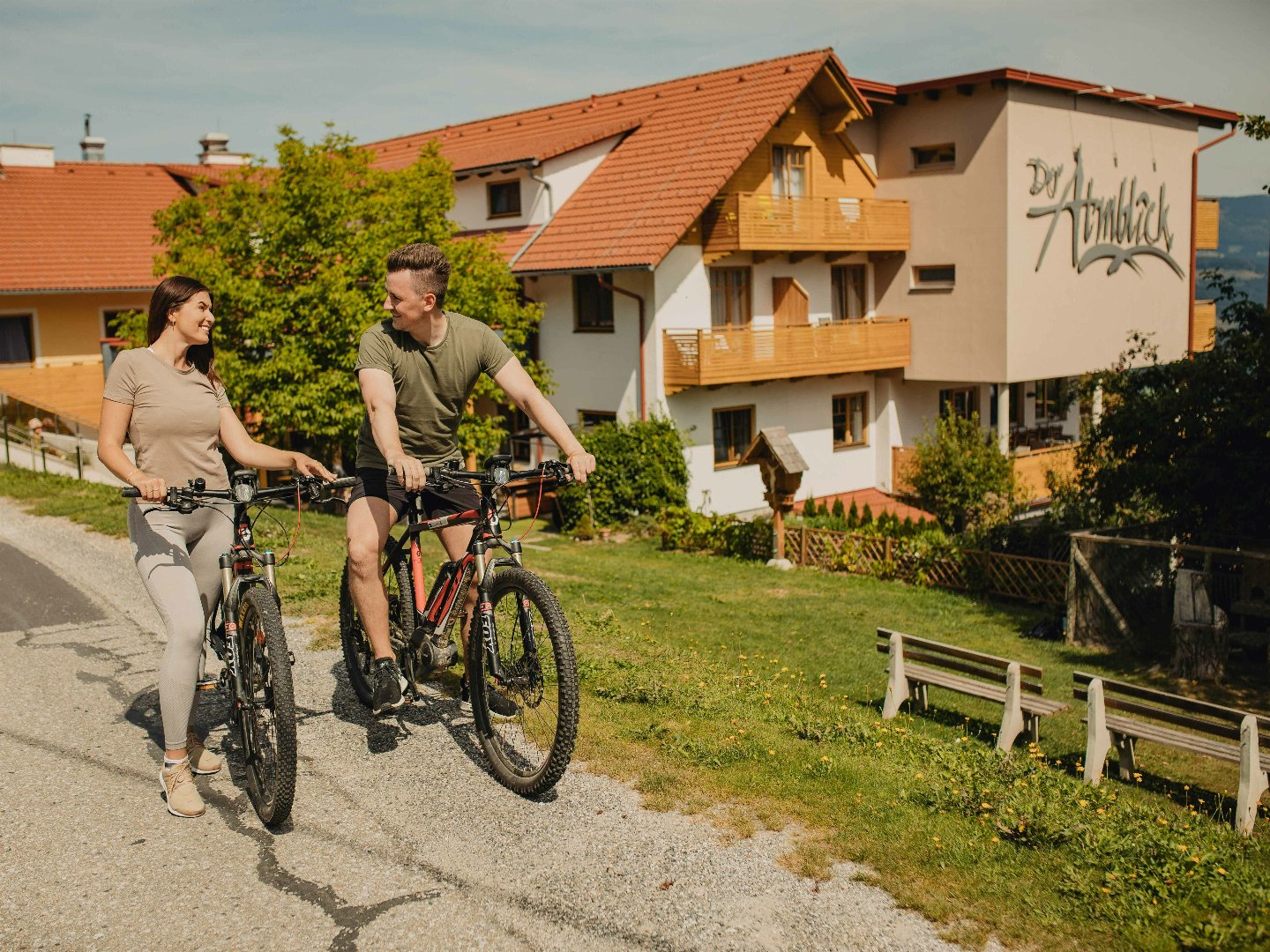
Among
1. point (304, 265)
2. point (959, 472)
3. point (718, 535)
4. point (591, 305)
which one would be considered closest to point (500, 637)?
point (718, 535)

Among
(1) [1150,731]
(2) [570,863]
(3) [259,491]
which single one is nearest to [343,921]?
(2) [570,863]

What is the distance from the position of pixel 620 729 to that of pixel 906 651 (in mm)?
4511

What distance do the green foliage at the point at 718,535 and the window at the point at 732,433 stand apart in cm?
471

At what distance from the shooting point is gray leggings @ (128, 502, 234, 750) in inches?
200

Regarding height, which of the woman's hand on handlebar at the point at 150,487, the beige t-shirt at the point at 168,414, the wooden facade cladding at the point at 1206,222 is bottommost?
the woman's hand on handlebar at the point at 150,487

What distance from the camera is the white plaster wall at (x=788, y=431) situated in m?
27.3

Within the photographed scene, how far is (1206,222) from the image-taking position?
129 feet

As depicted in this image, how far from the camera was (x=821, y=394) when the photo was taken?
30891mm

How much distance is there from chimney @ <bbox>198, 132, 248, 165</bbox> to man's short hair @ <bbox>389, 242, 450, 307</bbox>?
38.5 m

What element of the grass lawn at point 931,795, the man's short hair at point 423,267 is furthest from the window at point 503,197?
the man's short hair at point 423,267

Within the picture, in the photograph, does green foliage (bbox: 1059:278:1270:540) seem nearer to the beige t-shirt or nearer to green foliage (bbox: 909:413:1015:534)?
green foliage (bbox: 909:413:1015:534)

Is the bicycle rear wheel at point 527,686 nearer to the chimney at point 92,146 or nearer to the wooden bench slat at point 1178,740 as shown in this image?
the wooden bench slat at point 1178,740

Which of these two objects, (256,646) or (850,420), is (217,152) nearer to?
(850,420)

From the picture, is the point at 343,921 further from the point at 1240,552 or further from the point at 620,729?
the point at 1240,552
